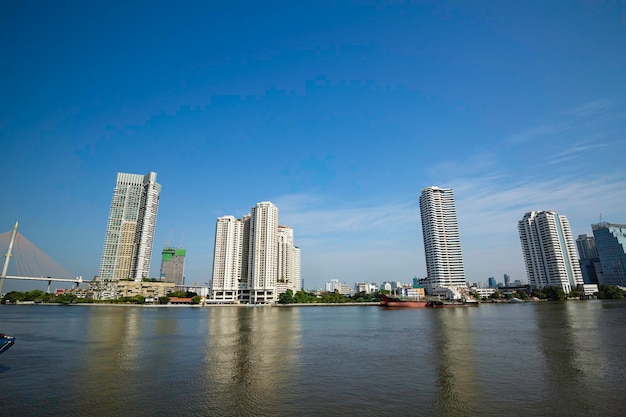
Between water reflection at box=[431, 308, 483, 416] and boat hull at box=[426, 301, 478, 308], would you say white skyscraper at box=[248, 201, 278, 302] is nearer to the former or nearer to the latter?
boat hull at box=[426, 301, 478, 308]

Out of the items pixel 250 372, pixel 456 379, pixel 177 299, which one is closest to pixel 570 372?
pixel 456 379

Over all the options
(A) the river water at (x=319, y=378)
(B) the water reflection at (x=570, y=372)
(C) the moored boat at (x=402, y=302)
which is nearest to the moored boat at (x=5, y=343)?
(A) the river water at (x=319, y=378)

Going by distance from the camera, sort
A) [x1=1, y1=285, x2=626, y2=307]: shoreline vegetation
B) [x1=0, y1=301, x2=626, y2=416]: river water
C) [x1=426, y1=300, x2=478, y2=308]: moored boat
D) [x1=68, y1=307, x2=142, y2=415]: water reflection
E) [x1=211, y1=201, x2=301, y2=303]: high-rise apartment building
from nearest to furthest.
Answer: [x1=0, y1=301, x2=626, y2=416]: river water < [x1=68, y1=307, x2=142, y2=415]: water reflection < [x1=426, y1=300, x2=478, y2=308]: moored boat < [x1=1, y1=285, x2=626, y2=307]: shoreline vegetation < [x1=211, y1=201, x2=301, y2=303]: high-rise apartment building

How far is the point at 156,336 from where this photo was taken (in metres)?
50.8

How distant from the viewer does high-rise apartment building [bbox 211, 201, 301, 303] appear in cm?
18300

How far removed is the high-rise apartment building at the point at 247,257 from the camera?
18300cm

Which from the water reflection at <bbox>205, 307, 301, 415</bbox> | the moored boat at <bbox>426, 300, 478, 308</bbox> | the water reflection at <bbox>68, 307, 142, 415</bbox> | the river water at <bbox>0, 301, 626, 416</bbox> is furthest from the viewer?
the moored boat at <bbox>426, 300, 478, 308</bbox>

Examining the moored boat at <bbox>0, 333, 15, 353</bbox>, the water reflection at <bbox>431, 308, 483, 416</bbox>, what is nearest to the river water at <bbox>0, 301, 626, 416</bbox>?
the water reflection at <bbox>431, 308, 483, 416</bbox>

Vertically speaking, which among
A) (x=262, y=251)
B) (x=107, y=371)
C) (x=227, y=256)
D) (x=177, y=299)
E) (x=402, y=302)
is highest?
(x=262, y=251)

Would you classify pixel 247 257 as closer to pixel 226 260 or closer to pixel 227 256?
pixel 227 256

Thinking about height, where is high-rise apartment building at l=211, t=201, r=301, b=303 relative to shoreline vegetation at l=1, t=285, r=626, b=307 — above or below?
above

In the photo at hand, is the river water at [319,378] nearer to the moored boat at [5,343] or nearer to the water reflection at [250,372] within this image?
the water reflection at [250,372]

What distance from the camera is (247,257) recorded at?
196 meters

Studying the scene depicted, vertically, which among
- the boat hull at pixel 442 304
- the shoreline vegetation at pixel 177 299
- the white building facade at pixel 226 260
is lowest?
the boat hull at pixel 442 304
